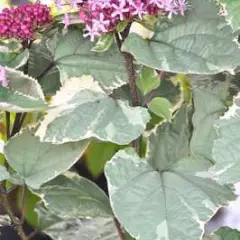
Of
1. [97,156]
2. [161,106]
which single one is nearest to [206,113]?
[161,106]

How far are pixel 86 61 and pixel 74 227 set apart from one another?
0.24 m

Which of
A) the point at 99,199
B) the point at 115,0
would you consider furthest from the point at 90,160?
the point at 115,0

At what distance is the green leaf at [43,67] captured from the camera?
0.82 meters

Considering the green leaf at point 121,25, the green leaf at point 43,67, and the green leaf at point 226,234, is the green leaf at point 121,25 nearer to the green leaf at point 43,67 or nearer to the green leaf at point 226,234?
the green leaf at point 43,67

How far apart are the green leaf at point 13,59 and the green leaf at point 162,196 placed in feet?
0.51

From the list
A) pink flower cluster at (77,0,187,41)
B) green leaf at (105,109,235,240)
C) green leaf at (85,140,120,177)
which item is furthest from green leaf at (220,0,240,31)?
green leaf at (85,140,120,177)

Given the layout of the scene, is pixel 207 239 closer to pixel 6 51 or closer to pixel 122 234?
pixel 122 234

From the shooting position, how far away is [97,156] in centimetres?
103

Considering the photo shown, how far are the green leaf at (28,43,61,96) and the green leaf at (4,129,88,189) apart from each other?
3.5 inches

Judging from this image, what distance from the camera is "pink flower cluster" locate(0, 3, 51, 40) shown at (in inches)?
28.0

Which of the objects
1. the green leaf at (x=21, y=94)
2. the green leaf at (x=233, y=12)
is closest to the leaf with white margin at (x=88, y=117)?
the green leaf at (x=21, y=94)

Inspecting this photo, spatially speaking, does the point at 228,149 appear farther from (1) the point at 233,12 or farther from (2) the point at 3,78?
(2) the point at 3,78

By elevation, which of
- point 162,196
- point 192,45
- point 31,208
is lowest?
point 31,208

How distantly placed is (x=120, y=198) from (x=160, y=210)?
0.14ft
